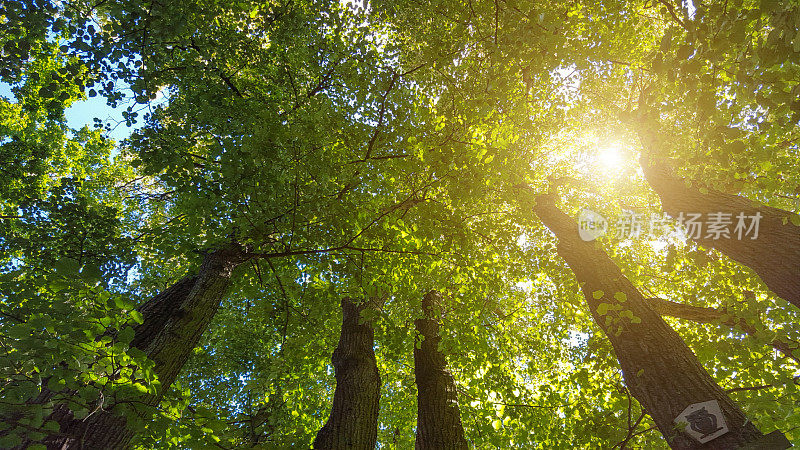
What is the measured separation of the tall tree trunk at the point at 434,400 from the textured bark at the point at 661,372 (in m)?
2.55

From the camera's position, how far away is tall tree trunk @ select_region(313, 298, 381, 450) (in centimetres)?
479

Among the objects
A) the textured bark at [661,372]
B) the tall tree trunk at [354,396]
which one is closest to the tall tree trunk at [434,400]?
the tall tree trunk at [354,396]

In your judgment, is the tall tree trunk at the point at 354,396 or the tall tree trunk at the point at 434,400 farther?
the tall tree trunk at the point at 434,400

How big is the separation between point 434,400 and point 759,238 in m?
4.91

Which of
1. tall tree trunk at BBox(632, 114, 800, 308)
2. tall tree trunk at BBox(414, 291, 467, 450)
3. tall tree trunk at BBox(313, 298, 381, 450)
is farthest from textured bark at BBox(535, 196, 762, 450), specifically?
tall tree trunk at BBox(313, 298, 381, 450)

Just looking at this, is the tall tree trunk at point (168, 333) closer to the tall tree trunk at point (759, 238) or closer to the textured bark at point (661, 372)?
the textured bark at point (661, 372)

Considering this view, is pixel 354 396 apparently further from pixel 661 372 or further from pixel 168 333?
pixel 661 372

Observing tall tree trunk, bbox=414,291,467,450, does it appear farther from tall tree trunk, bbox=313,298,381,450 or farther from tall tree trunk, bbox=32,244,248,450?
tall tree trunk, bbox=32,244,248,450

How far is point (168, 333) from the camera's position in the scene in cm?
439

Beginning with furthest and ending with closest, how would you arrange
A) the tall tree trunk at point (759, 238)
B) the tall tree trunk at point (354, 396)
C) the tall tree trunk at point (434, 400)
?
1. the tall tree trunk at point (434, 400)
2. the tall tree trunk at point (354, 396)
3. the tall tree trunk at point (759, 238)

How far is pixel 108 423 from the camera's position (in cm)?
360

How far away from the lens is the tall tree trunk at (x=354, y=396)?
479 cm

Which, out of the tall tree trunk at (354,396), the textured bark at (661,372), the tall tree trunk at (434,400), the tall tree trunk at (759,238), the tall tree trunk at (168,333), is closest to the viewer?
the textured bark at (661,372)

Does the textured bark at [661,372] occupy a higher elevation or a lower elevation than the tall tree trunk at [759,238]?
lower
